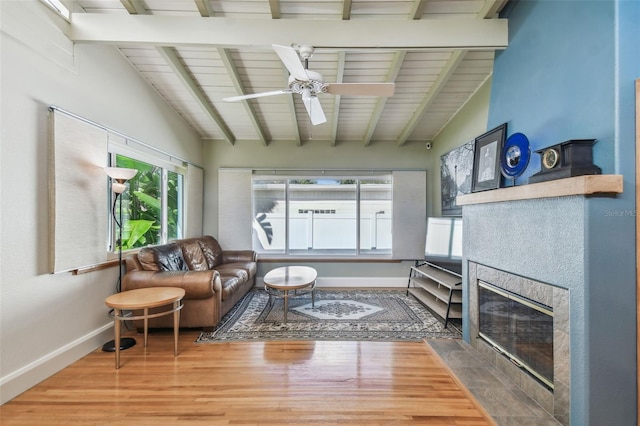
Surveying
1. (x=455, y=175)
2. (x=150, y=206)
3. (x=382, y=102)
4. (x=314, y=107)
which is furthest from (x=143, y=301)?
(x=455, y=175)

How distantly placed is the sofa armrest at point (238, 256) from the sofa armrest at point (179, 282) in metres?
1.63

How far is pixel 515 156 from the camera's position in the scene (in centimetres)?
206

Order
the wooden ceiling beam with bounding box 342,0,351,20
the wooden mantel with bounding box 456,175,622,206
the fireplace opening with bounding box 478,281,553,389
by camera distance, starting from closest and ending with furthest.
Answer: the wooden mantel with bounding box 456,175,622,206
the fireplace opening with bounding box 478,281,553,389
the wooden ceiling beam with bounding box 342,0,351,20

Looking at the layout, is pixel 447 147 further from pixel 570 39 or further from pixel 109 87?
pixel 109 87

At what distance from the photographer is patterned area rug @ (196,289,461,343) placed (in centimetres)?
274

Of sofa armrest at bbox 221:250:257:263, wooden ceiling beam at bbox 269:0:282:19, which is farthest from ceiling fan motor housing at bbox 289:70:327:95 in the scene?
sofa armrest at bbox 221:250:257:263

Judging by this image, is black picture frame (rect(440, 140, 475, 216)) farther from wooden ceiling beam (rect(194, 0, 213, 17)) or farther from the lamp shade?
the lamp shade

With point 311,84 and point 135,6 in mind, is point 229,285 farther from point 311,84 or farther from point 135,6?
point 135,6

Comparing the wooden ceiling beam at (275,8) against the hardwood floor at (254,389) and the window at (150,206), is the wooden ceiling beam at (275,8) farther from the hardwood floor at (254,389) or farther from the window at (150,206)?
the hardwood floor at (254,389)

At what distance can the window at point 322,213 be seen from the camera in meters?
4.84

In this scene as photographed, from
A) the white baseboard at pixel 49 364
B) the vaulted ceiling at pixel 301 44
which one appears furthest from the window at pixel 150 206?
the vaulted ceiling at pixel 301 44

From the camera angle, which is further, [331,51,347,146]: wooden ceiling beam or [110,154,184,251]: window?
[110,154,184,251]: window

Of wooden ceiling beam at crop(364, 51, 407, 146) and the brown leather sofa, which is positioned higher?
wooden ceiling beam at crop(364, 51, 407, 146)

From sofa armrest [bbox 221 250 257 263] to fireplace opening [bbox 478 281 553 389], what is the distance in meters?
3.35
